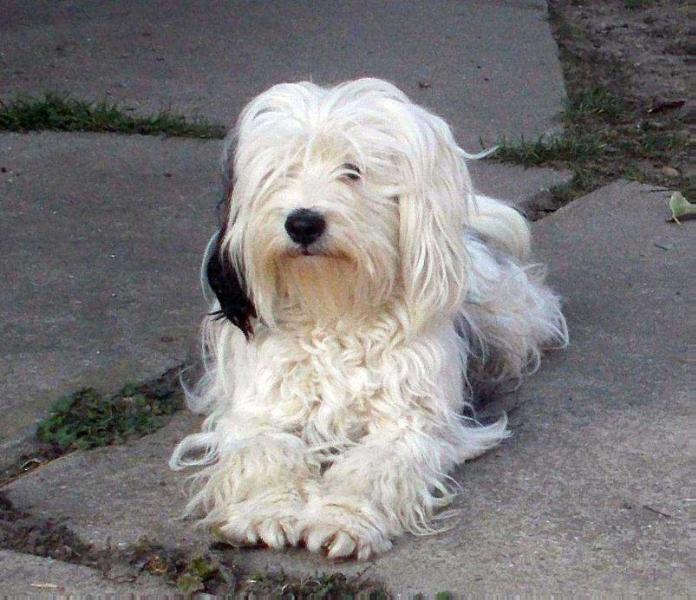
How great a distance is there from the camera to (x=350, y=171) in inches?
139

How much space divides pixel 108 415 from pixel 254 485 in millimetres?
703

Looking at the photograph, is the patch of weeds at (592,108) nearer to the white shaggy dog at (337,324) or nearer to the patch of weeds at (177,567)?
the white shaggy dog at (337,324)

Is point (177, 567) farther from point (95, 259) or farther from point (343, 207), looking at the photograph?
point (95, 259)

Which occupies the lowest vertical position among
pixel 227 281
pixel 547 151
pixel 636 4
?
pixel 636 4

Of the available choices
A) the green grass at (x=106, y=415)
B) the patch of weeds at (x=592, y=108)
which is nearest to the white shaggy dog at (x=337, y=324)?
the green grass at (x=106, y=415)

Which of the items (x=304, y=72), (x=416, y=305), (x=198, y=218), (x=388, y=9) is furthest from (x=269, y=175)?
(x=388, y=9)

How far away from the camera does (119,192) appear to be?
607 cm

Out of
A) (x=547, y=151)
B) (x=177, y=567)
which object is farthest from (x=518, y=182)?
(x=177, y=567)

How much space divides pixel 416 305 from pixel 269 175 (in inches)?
21.2

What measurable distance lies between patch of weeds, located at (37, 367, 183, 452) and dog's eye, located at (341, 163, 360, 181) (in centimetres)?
103

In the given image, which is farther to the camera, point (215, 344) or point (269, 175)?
point (215, 344)

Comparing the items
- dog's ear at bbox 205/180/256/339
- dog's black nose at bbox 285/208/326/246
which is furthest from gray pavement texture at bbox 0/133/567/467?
dog's black nose at bbox 285/208/326/246

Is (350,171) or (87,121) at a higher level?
(350,171)

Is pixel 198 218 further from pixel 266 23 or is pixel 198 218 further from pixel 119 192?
pixel 266 23
